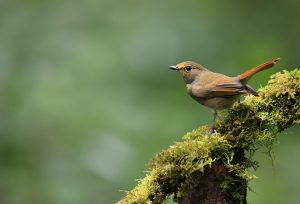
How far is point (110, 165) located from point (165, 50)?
1.13m

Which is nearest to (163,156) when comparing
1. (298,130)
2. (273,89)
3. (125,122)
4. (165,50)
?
(273,89)

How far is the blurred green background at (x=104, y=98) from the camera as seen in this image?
17.6 ft

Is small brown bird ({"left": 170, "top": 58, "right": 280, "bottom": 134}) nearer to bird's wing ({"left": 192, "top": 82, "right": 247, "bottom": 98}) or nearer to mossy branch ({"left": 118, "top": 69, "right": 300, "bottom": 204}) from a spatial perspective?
bird's wing ({"left": 192, "top": 82, "right": 247, "bottom": 98})

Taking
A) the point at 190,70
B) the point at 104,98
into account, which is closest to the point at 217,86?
the point at 190,70

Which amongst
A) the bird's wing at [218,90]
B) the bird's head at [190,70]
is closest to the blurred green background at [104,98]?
the bird's head at [190,70]

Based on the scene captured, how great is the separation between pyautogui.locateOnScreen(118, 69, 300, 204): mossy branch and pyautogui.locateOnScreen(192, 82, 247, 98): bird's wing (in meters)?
0.24

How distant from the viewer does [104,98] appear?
563 cm

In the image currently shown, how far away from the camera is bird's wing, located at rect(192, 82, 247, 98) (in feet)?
12.5

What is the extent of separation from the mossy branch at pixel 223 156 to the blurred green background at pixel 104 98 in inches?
66.7

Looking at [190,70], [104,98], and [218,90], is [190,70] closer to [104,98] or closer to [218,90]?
[218,90]

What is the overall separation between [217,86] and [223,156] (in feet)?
2.51

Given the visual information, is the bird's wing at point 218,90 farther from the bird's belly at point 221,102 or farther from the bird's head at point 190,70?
the bird's head at point 190,70

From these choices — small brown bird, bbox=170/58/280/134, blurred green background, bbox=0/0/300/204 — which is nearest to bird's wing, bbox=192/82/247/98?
small brown bird, bbox=170/58/280/134

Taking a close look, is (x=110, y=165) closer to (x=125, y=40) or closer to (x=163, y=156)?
(x=125, y=40)
